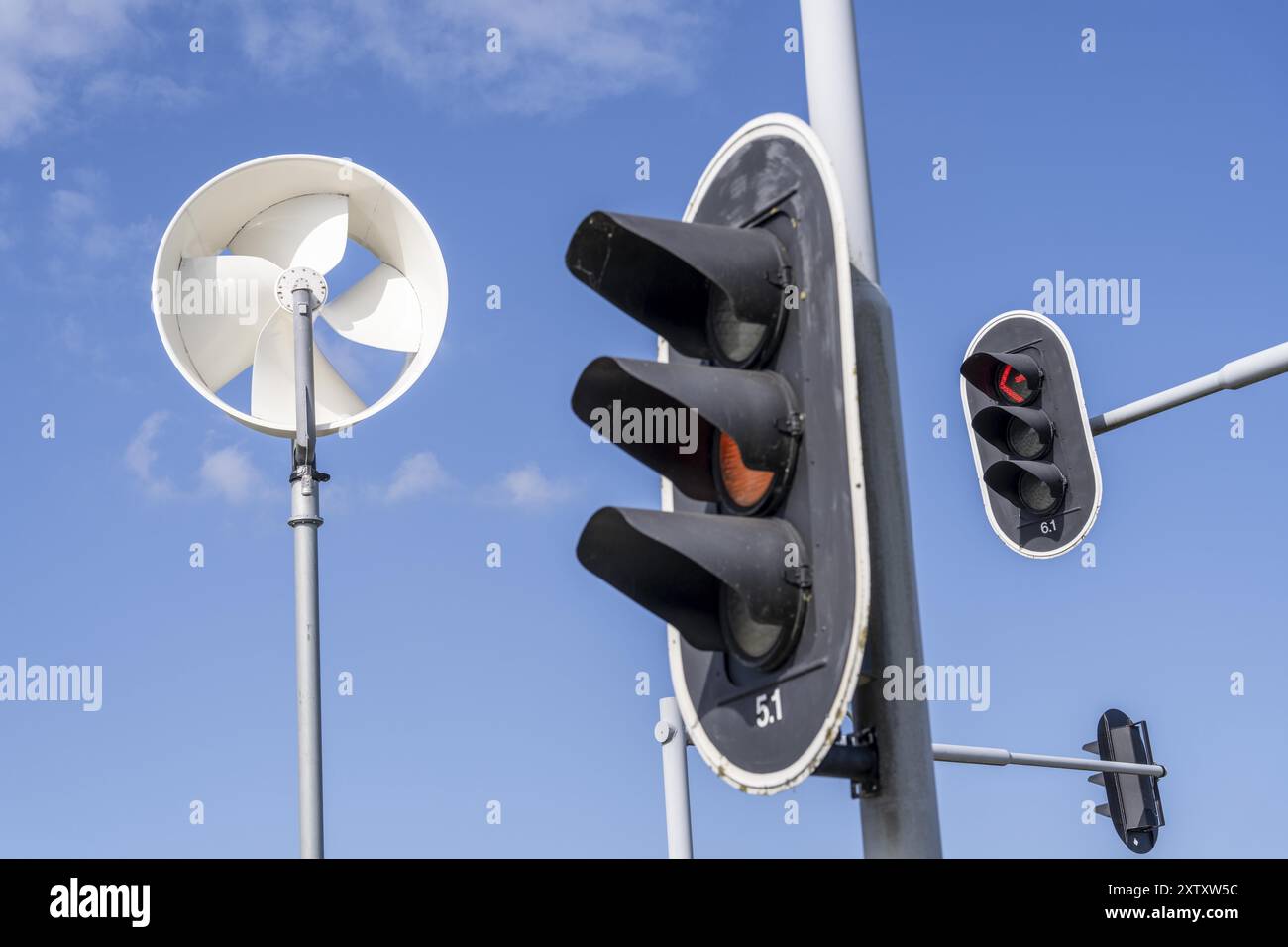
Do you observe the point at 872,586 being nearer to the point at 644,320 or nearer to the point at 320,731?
the point at 644,320

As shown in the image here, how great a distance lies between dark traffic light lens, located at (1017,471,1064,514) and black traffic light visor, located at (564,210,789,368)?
3.13m

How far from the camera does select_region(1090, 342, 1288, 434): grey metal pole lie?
18.5 ft

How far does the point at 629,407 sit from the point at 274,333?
821 cm

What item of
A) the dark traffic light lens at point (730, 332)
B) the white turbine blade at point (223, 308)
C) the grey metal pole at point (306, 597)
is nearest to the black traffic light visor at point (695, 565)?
the dark traffic light lens at point (730, 332)

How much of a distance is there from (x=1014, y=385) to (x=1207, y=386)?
0.81m

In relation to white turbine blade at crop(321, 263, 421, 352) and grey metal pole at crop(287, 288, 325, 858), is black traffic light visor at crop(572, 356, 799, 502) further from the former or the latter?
white turbine blade at crop(321, 263, 421, 352)

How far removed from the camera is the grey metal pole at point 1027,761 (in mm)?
7895

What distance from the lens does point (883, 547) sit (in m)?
3.40
